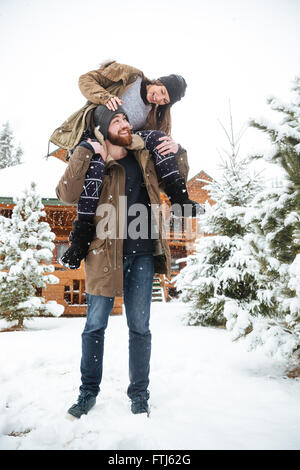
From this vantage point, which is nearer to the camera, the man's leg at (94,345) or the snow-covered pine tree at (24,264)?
the man's leg at (94,345)

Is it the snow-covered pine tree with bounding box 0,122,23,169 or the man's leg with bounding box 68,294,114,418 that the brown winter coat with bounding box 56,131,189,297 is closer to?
the man's leg with bounding box 68,294,114,418

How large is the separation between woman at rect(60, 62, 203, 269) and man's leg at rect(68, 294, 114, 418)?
342mm

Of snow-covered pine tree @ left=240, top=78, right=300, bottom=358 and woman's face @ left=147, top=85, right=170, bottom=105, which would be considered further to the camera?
snow-covered pine tree @ left=240, top=78, right=300, bottom=358

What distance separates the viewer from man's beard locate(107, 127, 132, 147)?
2.26 metres

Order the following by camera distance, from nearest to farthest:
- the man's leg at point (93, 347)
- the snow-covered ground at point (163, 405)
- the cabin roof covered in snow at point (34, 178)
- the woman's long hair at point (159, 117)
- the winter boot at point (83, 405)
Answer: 1. the snow-covered ground at point (163, 405)
2. the winter boot at point (83, 405)
3. the man's leg at point (93, 347)
4. the woman's long hair at point (159, 117)
5. the cabin roof covered in snow at point (34, 178)

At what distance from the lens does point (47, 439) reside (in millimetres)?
1633

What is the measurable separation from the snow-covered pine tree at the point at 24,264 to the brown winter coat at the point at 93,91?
6362 mm

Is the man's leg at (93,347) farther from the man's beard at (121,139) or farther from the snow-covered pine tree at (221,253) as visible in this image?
the snow-covered pine tree at (221,253)

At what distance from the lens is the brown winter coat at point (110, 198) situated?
2057mm

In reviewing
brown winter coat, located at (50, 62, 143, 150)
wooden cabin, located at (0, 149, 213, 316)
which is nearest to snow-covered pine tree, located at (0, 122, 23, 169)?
wooden cabin, located at (0, 149, 213, 316)

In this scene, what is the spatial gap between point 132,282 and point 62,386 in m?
1.25

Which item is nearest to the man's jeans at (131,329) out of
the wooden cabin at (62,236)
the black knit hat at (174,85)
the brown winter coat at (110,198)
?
the brown winter coat at (110,198)

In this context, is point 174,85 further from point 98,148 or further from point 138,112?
point 98,148

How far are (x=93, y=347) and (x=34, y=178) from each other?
12.2 m
